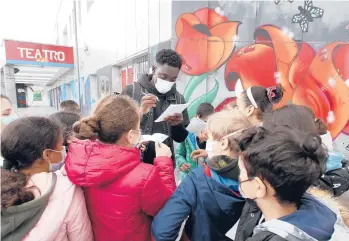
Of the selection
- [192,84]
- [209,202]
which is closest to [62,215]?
[209,202]

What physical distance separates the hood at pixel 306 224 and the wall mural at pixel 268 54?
11.7ft

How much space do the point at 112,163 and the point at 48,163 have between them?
310 mm

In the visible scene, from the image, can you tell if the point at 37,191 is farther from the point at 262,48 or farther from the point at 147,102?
the point at 262,48

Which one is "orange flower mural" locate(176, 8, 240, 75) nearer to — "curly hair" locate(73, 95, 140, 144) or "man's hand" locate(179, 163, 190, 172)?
"man's hand" locate(179, 163, 190, 172)

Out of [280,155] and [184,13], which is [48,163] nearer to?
[280,155]

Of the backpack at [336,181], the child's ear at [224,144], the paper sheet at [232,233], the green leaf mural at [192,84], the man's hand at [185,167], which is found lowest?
the man's hand at [185,167]

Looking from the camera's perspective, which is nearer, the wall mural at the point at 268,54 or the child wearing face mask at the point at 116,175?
the child wearing face mask at the point at 116,175

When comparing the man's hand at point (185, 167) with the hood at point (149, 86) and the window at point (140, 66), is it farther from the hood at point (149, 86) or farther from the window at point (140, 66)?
the window at point (140, 66)

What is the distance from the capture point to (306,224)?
0.80 m

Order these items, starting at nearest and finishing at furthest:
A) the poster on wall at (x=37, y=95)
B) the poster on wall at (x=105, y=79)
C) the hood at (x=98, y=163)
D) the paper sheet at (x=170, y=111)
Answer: the hood at (x=98, y=163)
the paper sheet at (x=170, y=111)
the poster on wall at (x=105, y=79)
the poster on wall at (x=37, y=95)

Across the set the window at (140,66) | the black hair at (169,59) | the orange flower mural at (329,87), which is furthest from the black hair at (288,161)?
the window at (140,66)

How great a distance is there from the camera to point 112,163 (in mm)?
1148

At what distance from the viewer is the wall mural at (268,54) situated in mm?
4320

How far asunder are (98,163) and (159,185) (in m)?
0.32
